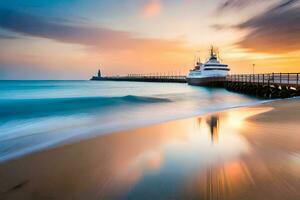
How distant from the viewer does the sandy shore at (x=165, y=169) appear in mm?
3475

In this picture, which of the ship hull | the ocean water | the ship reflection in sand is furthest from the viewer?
the ship hull

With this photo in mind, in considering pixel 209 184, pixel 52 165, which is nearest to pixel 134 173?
pixel 209 184

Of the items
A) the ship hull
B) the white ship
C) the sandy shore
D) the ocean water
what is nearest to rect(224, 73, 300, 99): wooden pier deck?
the ocean water

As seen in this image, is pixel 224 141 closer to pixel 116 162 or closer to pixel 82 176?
pixel 116 162

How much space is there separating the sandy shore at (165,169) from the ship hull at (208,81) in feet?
158

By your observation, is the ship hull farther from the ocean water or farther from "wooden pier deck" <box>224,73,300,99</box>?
the ocean water

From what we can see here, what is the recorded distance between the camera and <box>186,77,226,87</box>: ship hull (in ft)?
176

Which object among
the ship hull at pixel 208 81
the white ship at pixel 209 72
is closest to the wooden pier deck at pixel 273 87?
the ship hull at pixel 208 81

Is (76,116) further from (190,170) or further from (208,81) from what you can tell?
(208,81)

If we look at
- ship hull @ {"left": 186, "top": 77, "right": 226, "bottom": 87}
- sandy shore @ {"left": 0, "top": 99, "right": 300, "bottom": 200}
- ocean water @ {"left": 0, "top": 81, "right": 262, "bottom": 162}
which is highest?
ship hull @ {"left": 186, "top": 77, "right": 226, "bottom": 87}

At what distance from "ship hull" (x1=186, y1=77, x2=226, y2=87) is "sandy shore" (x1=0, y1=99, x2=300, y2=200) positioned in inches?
1895

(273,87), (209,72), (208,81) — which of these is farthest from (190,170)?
(209,72)

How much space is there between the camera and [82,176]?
13.9ft

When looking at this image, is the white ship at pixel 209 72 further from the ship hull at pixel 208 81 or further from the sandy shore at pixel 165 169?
the sandy shore at pixel 165 169
